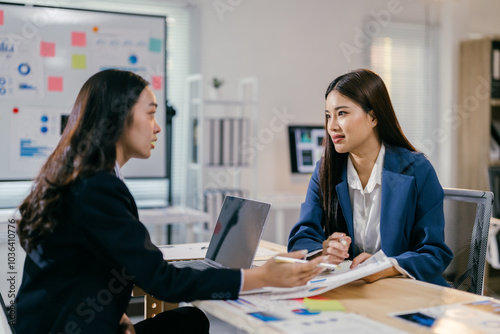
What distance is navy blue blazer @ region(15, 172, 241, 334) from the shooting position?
Result: 1267mm

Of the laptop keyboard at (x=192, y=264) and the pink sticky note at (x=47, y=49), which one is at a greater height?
the pink sticky note at (x=47, y=49)

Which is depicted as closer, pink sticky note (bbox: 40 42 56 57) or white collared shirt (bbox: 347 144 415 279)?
white collared shirt (bbox: 347 144 415 279)

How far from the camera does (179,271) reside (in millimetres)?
1328

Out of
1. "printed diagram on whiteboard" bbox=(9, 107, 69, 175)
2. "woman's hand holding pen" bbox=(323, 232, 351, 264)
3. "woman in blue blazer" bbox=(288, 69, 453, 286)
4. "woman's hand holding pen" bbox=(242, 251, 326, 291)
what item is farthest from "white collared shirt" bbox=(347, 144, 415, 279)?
"printed diagram on whiteboard" bbox=(9, 107, 69, 175)

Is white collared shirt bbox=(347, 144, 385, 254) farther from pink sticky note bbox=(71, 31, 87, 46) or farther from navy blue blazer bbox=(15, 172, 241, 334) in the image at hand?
pink sticky note bbox=(71, 31, 87, 46)

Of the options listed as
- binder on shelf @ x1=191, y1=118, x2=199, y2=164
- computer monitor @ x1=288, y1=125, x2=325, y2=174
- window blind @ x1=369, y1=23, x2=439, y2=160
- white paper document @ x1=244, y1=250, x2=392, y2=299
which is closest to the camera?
white paper document @ x1=244, y1=250, x2=392, y2=299

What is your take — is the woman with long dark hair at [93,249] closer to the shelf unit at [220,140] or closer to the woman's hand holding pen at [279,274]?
Answer: the woman's hand holding pen at [279,274]

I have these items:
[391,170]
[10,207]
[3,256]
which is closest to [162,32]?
[10,207]

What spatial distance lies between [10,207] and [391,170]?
260cm

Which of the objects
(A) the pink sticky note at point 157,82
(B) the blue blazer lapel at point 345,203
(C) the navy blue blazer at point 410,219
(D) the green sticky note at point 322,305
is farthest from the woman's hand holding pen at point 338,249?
(A) the pink sticky note at point 157,82

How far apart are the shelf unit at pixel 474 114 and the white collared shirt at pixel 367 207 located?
9.60 feet

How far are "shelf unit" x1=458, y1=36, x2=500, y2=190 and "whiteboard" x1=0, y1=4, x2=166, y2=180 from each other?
267cm

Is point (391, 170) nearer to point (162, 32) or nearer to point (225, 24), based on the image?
point (162, 32)

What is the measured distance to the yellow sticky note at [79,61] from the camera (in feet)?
11.4
